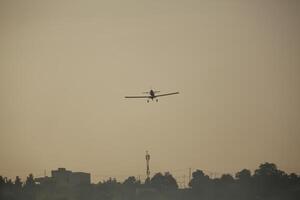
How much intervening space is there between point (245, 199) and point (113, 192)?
53.4 feet

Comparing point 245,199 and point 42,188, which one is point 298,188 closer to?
point 245,199

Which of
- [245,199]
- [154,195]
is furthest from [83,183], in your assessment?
[245,199]

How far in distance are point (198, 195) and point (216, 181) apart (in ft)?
9.32

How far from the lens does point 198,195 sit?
126 metres

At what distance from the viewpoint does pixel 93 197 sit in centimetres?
12338

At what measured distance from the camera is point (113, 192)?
127m

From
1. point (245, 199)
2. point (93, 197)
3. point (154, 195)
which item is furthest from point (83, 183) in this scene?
point (245, 199)

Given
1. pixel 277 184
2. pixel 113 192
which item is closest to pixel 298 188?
pixel 277 184

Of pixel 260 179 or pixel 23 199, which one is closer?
pixel 23 199

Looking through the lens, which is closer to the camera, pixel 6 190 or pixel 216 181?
pixel 6 190

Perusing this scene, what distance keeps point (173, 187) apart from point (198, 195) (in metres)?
4.61

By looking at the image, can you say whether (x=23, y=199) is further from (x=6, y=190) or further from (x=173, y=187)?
(x=173, y=187)

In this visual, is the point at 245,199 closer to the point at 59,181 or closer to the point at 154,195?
the point at 154,195

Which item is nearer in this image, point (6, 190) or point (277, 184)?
point (6, 190)
